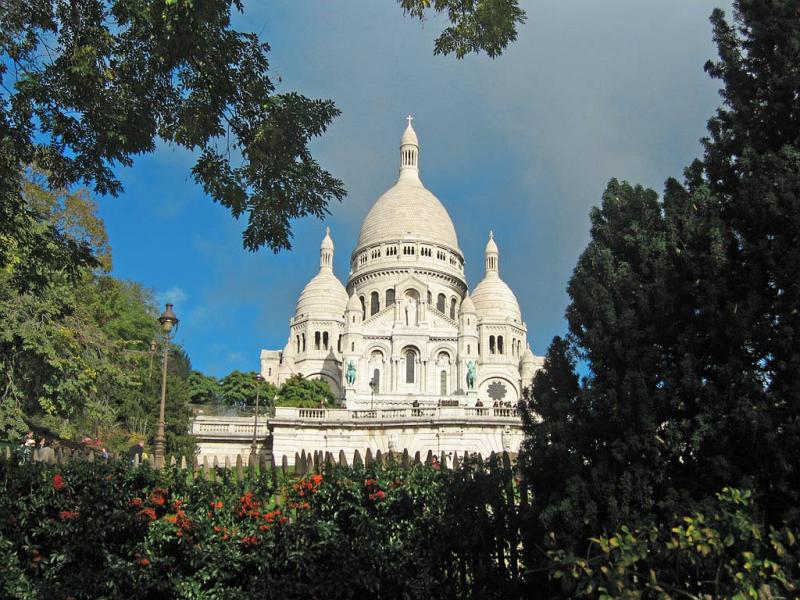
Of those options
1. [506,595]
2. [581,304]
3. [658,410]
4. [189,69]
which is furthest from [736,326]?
[189,69]

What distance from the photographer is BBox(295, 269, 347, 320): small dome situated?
78688mm

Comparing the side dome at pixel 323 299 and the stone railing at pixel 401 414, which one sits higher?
the side dome at pixel 323 299

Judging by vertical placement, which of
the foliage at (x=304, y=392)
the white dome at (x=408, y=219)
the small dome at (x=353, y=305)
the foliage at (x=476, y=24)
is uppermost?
the white dome at (x=408, y=219)

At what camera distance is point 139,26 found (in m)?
9.23

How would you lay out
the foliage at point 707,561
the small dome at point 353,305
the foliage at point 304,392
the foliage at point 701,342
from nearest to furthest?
the foliage at point 707,561, the foliage at point 701,342, the foliage at point 304,392, the small dome at point 353,305

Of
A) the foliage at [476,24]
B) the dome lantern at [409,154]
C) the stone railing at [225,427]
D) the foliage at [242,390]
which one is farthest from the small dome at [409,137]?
the foliage at [476,24]

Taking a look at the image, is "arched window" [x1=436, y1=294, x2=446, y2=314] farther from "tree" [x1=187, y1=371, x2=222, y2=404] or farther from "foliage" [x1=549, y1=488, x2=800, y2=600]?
"foliage" [x1=549, y1=488, x2=800, y2=600]

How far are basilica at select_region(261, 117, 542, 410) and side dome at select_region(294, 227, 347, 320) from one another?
0.38ft

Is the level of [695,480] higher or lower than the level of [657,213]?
lower

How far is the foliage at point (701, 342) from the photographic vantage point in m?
7.46

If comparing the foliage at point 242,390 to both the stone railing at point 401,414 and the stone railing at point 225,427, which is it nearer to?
the stone railing at point 225,427

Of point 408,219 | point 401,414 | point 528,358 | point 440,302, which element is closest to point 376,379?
point 440,302

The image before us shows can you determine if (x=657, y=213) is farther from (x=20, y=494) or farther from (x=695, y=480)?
(x=20, y=494)

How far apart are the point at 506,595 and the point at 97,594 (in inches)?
191
